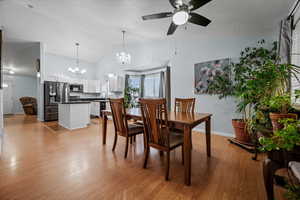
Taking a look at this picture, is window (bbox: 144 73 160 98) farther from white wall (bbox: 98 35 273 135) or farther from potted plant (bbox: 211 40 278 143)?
potted plant (bbox: 211 40 278 143)

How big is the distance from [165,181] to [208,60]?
3184 mm

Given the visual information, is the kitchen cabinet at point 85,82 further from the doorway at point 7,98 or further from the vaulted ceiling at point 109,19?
the doorway at point 7,98

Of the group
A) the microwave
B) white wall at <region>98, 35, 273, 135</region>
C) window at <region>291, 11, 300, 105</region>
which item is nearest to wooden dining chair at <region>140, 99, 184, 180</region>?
window at <region>291, 11, 300, 105</region>

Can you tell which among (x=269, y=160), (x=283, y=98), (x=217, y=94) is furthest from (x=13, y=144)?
(x=217, y=94)

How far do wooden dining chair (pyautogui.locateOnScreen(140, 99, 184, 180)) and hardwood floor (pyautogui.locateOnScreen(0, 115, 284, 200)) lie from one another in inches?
13.2

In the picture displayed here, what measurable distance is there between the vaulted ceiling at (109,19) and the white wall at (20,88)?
169 inches

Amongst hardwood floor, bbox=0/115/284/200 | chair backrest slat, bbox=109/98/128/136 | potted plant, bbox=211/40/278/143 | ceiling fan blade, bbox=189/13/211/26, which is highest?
ceiling fan blade, bbox=189/13/211/26

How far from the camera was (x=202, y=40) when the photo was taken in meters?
3.64

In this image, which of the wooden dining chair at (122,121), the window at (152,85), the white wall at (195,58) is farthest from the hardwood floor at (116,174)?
the window at (152,85)

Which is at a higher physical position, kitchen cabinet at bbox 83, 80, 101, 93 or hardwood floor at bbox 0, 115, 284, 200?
kitchen cabinet at bbox 83, 80, 101, 93

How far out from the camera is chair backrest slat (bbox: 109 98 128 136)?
6.95ft

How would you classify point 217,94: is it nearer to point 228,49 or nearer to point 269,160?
point 228,49

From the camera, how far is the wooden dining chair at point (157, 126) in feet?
5.16

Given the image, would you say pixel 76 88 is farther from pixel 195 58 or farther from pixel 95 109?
pixel 195 58
